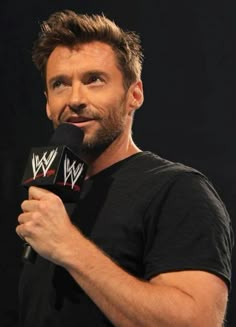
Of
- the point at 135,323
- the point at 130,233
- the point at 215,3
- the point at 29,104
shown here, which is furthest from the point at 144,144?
the point at 135,323

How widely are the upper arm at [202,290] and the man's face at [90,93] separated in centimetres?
39

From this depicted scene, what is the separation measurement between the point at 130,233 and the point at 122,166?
225 mm

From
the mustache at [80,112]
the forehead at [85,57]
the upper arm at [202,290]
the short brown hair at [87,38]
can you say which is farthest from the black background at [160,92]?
the upper arm at [202,290]

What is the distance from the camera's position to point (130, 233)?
102 centimetres

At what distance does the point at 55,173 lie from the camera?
2.99ft

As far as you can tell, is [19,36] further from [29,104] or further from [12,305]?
[12,305]

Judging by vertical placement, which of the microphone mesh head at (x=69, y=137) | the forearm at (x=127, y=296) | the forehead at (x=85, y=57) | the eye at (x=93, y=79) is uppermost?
the forehead at (x=85, y=57)

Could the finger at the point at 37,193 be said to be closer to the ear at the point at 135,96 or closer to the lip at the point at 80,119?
the lip at the point at 80,119

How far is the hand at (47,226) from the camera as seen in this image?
0.88 meters

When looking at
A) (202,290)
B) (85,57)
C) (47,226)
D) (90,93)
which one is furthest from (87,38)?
(202,290)

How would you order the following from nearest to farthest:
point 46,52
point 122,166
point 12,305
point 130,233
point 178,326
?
point 178,326
point 130,233
point 122,166
point 46,52
point 12,305

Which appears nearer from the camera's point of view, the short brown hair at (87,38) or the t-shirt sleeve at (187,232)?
the t-shirt sleeve at (187,232)

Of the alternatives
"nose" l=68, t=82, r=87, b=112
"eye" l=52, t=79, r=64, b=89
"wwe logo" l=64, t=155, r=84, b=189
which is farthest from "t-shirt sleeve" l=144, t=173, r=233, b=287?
"eye" l=52, t=79, r=64, b=89

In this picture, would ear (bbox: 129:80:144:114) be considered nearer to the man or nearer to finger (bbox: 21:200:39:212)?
the man
